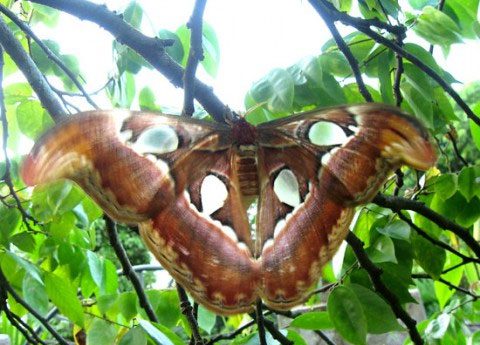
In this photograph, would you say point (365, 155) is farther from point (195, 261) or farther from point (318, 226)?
point (195, 261)

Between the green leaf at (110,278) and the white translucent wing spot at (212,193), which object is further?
the green leaf at (110,278)

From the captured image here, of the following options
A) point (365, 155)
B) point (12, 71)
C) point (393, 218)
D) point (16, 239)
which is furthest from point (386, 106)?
point (12, 71)

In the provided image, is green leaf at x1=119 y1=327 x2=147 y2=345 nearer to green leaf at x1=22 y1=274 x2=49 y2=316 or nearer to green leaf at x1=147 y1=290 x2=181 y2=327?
green leaf at x1=22 y1=274 x2=49 y2=316

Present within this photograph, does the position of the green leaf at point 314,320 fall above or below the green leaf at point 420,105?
below

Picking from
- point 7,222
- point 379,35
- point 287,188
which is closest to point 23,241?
point 7,222

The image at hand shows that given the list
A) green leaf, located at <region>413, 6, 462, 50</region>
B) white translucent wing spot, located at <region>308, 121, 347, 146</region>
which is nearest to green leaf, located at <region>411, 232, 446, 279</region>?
green leaf, located at <region>413, 6, 462, 50</region>

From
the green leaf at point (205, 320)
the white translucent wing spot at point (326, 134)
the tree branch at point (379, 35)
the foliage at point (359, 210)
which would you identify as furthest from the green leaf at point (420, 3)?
the green leaf at point (205, 320)

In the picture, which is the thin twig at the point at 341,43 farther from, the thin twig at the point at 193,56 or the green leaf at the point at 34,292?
the green leaf at the point at 34,292
